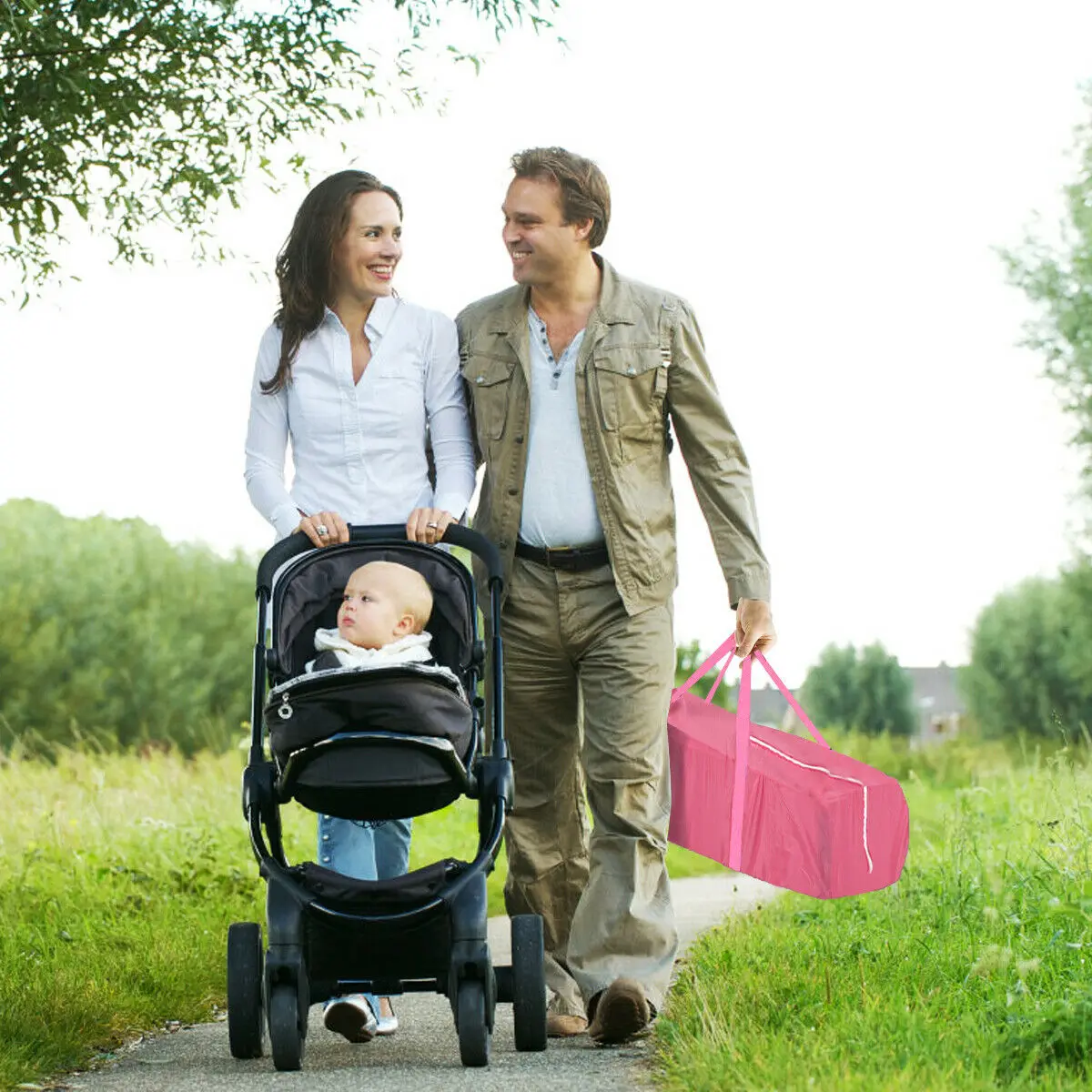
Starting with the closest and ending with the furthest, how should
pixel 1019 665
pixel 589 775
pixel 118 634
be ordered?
pixel 589 775
pixel 118 634
pixel 1019 665

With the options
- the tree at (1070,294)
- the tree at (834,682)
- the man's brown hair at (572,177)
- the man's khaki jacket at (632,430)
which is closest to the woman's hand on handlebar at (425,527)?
the man's khaki jacket at (632,430)

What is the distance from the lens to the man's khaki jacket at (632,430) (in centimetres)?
527

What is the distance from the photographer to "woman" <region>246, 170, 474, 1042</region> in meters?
5.15

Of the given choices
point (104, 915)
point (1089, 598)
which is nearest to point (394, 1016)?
point (104, 915)

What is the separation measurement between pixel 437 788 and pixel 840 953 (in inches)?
70.4

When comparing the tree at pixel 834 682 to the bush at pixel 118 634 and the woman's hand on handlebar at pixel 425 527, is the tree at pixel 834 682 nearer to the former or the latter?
the bush at pixel 118 634

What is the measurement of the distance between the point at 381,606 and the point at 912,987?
1.88 meters

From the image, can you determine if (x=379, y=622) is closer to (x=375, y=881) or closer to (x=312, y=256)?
(x=375, y=881)

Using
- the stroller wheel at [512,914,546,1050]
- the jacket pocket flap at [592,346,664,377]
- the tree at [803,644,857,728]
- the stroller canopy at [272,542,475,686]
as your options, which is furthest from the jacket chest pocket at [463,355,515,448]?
the tree at [803,644,857,728]

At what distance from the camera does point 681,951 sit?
24.4ft

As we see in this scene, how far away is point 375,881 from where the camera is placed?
452cm

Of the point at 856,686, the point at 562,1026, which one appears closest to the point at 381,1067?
the point at 562,1026

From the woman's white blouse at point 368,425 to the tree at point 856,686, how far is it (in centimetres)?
6131

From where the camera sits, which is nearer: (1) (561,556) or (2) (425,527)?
(2) (425,527)
